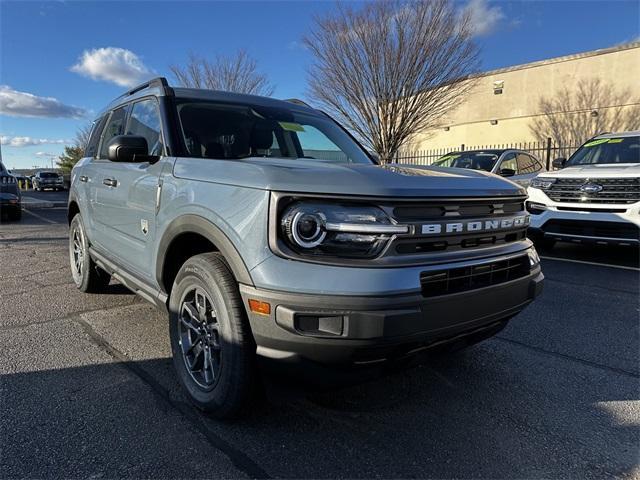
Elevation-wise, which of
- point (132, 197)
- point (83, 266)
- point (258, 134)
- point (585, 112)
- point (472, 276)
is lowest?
point (83, 266)

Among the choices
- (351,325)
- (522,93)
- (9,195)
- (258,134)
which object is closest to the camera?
(351,325)

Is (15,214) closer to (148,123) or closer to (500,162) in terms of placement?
(148,123)

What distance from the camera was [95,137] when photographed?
4875mm

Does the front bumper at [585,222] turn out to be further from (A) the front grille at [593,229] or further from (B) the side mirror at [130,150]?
(B) the side mirror at [130,150]

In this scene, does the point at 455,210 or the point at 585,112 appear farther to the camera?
the point at 585,112

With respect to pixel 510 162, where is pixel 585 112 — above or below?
above

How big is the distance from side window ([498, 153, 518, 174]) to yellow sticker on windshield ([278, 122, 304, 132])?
736 cm

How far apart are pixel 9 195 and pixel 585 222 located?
42.7ft

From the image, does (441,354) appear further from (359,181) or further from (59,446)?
(59,446)

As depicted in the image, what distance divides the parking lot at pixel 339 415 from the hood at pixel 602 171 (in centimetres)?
307

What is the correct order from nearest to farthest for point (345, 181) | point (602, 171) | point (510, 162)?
1. point (345, 181)
2. point (602, 171)
3. point (510, 162)

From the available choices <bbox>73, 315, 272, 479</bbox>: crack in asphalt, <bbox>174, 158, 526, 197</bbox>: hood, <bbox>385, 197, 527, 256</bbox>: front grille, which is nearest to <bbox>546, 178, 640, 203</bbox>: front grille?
<bbox>385, 197, 527, 256</bbox>: front grille

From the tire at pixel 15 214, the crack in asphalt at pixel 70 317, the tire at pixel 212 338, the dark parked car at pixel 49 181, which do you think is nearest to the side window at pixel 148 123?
the tire at pixel 212 338

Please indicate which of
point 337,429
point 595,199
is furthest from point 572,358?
point 595,199
